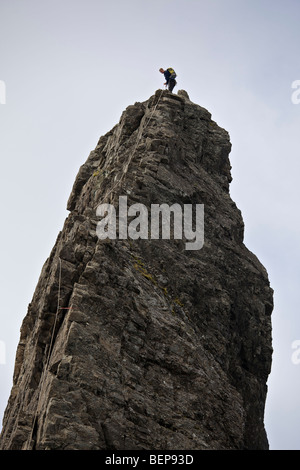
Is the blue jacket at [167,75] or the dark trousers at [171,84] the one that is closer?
the dark trousers at [171,84]

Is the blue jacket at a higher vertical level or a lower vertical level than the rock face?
higher

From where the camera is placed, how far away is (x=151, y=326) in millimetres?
34219

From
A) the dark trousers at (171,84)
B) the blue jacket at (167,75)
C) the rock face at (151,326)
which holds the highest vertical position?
the blue jacket at (167,75)

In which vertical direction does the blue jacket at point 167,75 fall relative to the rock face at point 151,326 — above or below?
Answer: above

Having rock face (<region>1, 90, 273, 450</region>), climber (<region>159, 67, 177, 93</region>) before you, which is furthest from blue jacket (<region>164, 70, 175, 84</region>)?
rock face (<region>1, 90, 273, 450</region>)

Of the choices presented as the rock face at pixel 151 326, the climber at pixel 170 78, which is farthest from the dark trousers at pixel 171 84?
the rock face at pixel 151 326

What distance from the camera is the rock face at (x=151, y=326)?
1201 inches

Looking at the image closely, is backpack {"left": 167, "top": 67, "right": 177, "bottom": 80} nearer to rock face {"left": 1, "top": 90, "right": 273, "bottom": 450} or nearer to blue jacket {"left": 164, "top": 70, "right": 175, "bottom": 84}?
blue jacket {"left": 164, "top": 70, "right": 175, "bottom": 84}

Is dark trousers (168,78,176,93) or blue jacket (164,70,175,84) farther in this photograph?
blue jacket (164,70,175,84)

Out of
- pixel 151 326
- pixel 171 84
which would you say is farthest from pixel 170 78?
pixel 151 326

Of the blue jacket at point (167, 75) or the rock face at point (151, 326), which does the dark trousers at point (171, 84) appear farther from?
the rock face at point (151, 326)

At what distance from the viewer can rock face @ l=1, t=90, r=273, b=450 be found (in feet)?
100
